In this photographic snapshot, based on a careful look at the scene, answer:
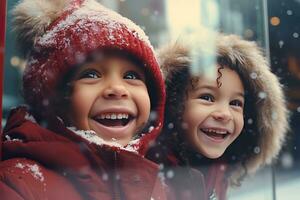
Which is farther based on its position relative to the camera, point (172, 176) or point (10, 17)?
point (172, 176)

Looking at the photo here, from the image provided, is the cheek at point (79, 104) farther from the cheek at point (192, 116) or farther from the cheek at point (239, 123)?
the cheek at point (239, 123)

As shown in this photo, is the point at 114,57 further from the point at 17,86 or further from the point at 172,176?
the point at 172,176

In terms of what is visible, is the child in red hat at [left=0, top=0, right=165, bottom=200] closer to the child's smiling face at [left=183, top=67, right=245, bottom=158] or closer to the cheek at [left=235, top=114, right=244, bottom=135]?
the child's smiling face at [left=183, top=67, right=245, bottom=158]

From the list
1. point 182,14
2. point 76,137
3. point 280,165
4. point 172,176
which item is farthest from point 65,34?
point 280,165

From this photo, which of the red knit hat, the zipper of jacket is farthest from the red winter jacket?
the red knit hat

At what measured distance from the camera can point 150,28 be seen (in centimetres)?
174

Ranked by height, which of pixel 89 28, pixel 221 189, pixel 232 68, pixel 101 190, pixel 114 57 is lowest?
pixel 221 189

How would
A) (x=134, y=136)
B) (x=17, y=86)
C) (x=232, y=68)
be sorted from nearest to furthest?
(x=17, y=86), (x=134, y=136), (x=232, y=68)

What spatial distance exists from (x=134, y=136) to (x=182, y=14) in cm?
47

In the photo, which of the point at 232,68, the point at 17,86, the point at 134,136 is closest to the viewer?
the point at 17,86

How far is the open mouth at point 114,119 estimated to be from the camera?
65.7 inches

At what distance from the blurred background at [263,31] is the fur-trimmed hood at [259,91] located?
0.10 feet

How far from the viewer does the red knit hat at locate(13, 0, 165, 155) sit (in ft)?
5.21

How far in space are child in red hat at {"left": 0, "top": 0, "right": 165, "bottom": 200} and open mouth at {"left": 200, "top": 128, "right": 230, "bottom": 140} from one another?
256 millimetres
